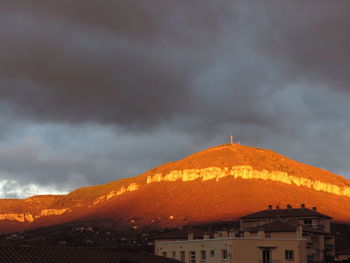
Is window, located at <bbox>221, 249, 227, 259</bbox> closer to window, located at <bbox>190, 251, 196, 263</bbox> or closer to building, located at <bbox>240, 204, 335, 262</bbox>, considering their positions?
window, located at <bbox>190, 251, 196, 263</bbox>

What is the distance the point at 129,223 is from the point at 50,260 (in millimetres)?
146092

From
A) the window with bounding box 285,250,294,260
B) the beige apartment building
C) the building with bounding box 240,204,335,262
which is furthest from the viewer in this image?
the building with bounding box 240,204,335,262

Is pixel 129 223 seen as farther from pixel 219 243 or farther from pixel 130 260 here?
pixel 130 260

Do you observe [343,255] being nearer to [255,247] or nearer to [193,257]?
[255,247]

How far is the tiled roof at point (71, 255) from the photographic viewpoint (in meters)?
50.7

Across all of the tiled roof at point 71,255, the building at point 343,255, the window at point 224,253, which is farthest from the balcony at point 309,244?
the tiled roof at point 71,255

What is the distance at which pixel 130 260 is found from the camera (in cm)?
5581

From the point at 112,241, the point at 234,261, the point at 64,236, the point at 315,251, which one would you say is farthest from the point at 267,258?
the point at 64,236

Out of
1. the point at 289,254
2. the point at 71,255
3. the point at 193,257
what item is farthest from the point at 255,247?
the point at 71,255

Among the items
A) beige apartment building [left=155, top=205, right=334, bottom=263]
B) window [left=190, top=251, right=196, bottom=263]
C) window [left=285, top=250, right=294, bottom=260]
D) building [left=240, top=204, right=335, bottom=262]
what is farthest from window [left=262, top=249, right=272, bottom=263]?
building [left=240, top=204, right=335, bottom=262]

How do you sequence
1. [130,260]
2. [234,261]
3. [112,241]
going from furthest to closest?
1. [112,241]
2. [234,261]
3. [130,260]

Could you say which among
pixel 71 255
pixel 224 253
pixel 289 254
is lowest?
pixel 289 254

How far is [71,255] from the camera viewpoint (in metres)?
54.5

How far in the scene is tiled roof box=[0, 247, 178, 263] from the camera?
1994 inches
